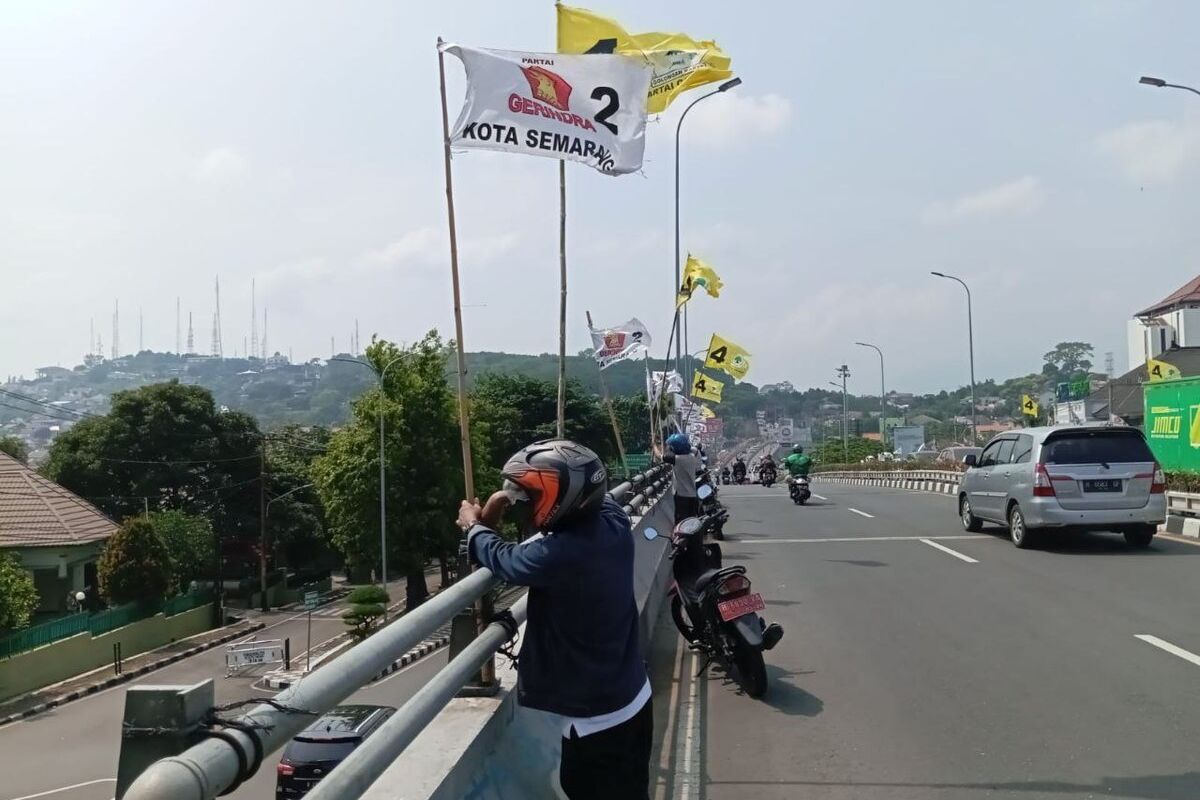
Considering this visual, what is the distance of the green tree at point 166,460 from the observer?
54812 millimetres

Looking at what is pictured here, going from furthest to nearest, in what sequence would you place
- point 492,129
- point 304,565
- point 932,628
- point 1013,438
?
point 304,565, point 1013,438, point 932,628, point 492,129

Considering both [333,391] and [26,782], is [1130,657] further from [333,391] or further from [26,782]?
[333,391]

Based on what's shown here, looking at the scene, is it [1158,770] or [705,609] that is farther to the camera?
[705,609]

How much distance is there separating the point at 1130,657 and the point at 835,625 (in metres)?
2.59

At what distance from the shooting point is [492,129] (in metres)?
8.74

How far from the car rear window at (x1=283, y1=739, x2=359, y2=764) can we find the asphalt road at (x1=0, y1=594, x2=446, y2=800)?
75.1 inches

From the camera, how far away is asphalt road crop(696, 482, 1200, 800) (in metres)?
5.67

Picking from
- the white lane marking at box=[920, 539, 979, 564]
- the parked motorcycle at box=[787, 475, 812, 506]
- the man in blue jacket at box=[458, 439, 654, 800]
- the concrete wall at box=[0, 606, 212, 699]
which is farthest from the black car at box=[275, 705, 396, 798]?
the concrete wall at box=[0, 606, 212, 699]

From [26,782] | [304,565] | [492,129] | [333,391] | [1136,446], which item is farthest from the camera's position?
[333,391]

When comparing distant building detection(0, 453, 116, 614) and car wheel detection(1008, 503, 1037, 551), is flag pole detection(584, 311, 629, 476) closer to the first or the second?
car wheel detection(1008, 503, 1037, 551)

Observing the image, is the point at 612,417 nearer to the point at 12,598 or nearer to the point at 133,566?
the point at 12,598

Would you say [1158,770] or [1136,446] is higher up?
[1136,446]

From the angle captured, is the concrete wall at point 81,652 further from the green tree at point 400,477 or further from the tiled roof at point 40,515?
the green tree at point 400,477

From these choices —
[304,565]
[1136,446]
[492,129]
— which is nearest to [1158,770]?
[492,129]
